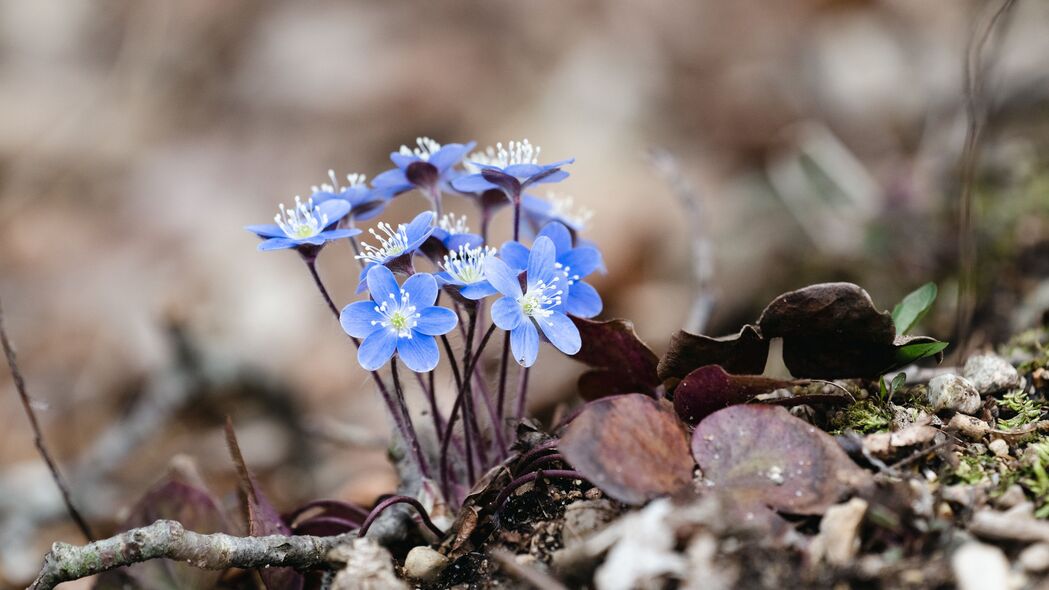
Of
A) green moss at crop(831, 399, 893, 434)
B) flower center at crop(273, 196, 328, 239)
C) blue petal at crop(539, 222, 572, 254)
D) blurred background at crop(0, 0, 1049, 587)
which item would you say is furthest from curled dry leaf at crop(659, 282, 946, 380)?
blurred background at crop(0, 0, 1049, 587)

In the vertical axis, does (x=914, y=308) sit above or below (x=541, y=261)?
below

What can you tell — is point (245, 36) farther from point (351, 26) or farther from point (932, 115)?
point (932, 115)

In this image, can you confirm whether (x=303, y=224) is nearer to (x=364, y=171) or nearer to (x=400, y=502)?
(x=400, y=502)

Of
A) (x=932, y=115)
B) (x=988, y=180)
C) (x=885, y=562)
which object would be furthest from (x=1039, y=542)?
(x=932, y=115)

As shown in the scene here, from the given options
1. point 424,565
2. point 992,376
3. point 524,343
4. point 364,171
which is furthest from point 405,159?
point 364,171

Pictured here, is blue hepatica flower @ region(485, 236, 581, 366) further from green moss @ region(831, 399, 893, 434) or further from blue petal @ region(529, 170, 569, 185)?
green moss @ region(831, 399, 893, 434)

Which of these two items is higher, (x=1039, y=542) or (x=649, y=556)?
(x=649, y=556)
